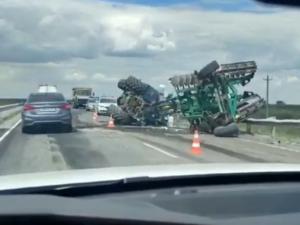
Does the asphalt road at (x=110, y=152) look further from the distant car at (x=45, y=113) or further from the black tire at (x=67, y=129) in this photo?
the black tire at (x=67, y=129)

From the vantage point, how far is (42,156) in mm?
20859

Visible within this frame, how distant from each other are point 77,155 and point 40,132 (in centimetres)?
1230

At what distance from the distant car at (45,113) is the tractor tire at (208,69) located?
18.4 feet

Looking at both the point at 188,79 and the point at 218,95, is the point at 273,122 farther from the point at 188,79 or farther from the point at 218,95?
the point at 188,79

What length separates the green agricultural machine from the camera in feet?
107

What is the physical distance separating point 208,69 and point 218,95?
4.00 feet

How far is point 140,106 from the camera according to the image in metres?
40.9

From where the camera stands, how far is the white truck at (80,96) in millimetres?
93250

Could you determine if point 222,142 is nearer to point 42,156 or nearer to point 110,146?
point 110,146

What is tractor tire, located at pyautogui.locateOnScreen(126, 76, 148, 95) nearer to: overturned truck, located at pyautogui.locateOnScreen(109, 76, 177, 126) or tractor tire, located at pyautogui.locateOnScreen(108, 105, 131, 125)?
overturned truck, located at pyautogui.locateOnScreen(109, 76, 177, 126)

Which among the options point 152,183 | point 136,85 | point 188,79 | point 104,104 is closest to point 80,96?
point 104,104

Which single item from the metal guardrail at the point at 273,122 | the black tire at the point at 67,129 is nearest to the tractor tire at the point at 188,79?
the metal guardrail at the point at 273,122

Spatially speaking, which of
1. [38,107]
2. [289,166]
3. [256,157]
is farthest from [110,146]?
[289,166]

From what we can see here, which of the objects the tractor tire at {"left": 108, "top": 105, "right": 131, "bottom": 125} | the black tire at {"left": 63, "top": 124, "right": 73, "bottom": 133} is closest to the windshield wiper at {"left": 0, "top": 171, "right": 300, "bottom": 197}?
the black tire at {"left": 63, "top": 124, "right": 73, "bottom": 133}
